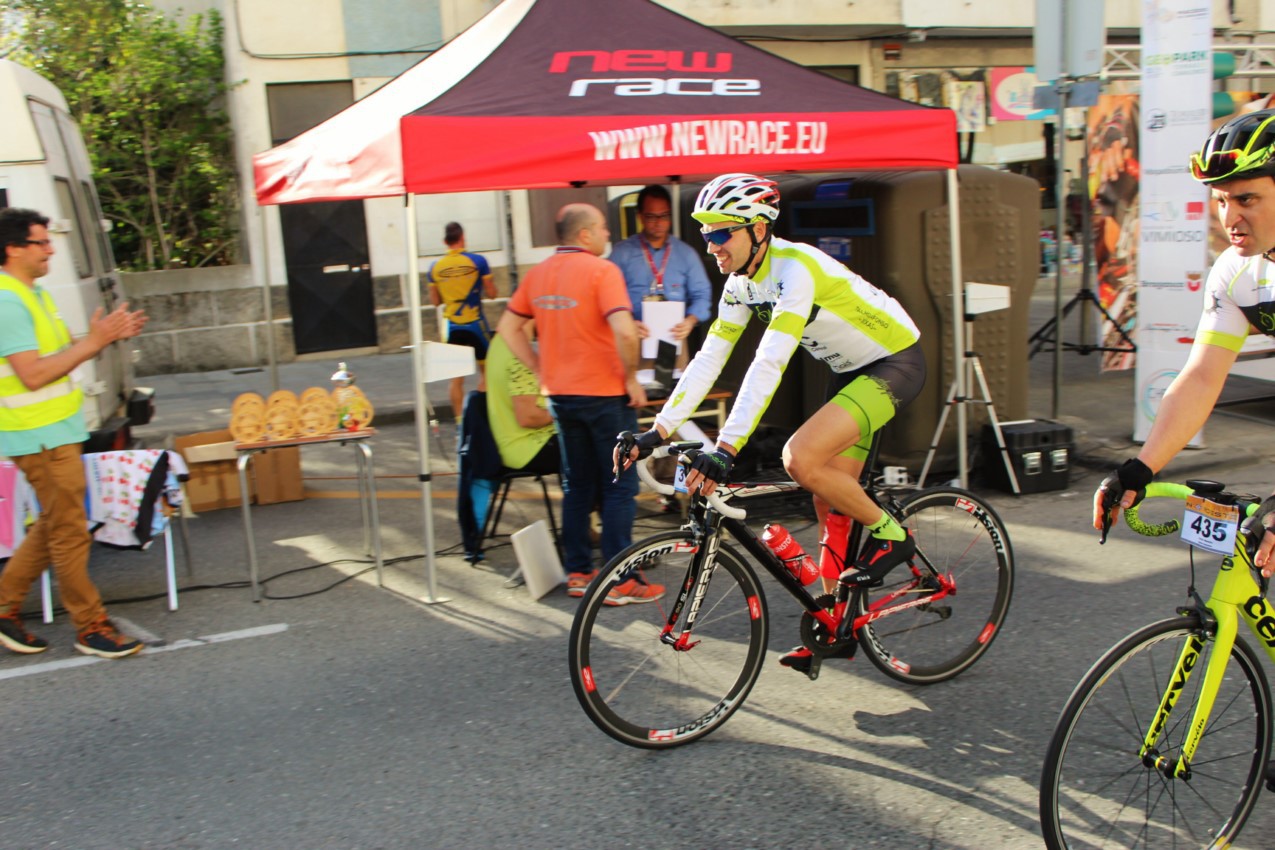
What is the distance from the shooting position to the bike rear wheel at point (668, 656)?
383 centimetres

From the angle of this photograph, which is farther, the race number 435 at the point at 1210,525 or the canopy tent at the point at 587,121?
the canopy tent at the point at 587,121

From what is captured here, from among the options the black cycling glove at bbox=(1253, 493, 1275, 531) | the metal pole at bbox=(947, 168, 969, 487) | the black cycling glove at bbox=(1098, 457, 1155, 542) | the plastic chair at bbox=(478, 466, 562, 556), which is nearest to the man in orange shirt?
the plastic chair at bbox=(478, 466, 562, 556)

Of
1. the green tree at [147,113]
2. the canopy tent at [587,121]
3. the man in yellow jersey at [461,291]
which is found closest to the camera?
the canopy tent at [587,121]

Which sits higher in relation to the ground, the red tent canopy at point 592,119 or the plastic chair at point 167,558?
the red tent canopy at point 592,119

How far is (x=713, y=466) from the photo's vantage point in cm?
366

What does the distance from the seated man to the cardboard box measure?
2421mm

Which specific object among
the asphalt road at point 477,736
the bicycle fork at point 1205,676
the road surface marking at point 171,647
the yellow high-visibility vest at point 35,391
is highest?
the yellow high-visibility vest at point 35,391

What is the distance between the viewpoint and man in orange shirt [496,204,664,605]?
5602mm

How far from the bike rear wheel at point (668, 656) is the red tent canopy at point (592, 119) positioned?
8.40ft

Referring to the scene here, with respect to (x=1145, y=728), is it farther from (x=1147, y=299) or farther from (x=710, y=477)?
(x=1147, y=299)

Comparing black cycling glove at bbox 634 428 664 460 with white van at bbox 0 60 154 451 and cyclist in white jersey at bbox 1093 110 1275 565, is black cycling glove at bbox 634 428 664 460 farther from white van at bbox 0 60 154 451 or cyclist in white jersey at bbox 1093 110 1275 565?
white van at bbox 0 60 154 451

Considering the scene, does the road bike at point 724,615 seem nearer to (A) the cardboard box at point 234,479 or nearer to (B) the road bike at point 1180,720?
(B) the road bike at point 1180,720

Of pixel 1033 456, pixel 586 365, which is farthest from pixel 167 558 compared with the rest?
pixel 1033 456

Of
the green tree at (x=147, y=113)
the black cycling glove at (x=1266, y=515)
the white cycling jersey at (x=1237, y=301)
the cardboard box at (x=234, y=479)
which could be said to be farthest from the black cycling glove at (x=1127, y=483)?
the green tree at (x=147, y=113)
